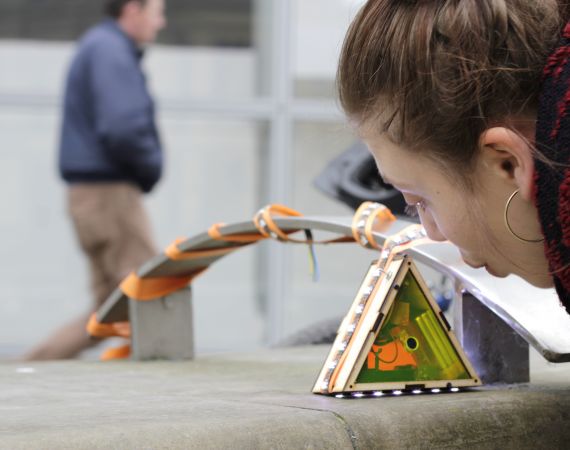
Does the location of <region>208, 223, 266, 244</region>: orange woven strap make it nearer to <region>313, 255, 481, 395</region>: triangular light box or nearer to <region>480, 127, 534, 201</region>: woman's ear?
<region>313, 255, 481, 395</region>: triangular light box

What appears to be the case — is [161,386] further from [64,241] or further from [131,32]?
[64,241]

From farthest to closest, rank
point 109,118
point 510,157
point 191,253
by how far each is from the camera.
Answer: point 109,118 < point 191,253 < point 510,157

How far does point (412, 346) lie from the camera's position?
5.27ft

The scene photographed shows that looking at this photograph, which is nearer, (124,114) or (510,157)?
(510,157)

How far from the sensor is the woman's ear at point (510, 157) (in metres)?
1.40

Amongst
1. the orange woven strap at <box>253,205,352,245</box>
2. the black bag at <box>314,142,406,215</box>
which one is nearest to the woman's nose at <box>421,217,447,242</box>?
the orange woven strap at <box>253,205,352,245</box>

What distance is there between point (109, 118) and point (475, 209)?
136 inches

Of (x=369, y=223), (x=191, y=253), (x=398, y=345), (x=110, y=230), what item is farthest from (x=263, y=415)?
(x=110, y=230)

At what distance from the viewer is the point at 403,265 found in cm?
163

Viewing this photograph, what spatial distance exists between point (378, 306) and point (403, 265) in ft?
0.23

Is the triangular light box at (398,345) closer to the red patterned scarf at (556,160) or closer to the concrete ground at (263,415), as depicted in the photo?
the concrete ground at (263,415)

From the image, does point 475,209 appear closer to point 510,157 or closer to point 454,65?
point 510,157

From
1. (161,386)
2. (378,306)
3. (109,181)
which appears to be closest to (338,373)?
(378,306)

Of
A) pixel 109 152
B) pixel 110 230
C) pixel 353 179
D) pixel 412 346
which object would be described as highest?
pixel 412 346
